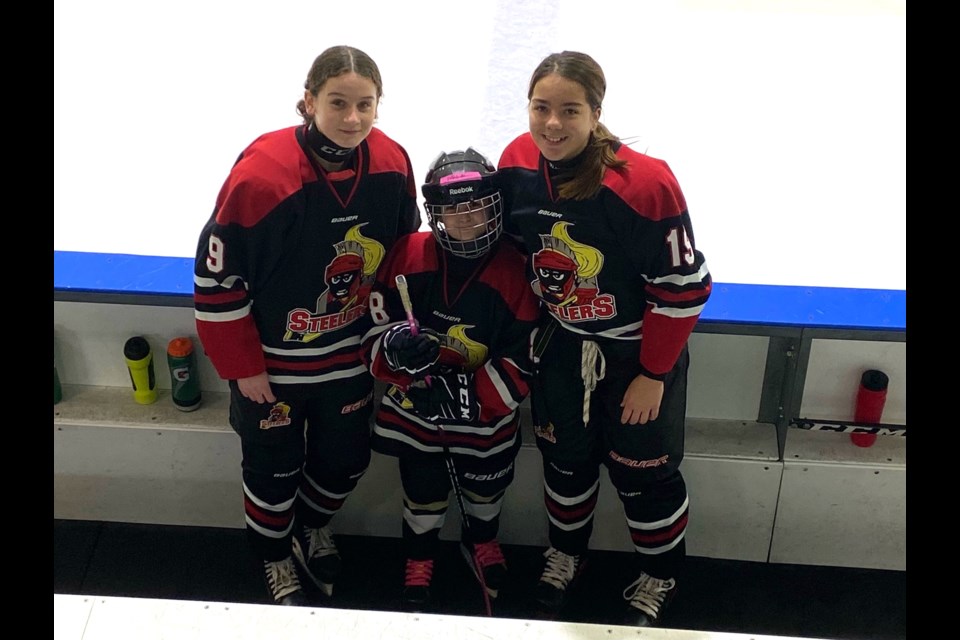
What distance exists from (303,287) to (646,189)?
1.99 ft

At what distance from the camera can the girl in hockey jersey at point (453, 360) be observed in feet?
5.78

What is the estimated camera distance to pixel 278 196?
1668 millimetres

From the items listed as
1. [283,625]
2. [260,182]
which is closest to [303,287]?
[260,182]

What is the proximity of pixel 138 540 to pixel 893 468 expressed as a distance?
1625 millimetres

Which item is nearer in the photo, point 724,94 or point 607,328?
point 607,328

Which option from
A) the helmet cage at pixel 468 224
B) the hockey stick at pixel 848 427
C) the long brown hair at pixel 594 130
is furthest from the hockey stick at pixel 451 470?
the hockey stick at pixel 848 427

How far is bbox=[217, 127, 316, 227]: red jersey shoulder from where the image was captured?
1654 mm

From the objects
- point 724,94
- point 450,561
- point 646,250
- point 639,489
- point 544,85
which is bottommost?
point 450,561

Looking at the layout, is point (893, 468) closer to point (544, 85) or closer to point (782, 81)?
point (544, 85)

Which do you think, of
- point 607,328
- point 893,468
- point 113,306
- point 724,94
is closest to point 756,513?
point 893,468

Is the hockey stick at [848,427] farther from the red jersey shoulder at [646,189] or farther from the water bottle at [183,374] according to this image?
the water bottle at [183,374]

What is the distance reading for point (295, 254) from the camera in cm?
175

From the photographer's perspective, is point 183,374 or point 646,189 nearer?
point 646,189

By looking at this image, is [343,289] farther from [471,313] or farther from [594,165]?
[594,165]
